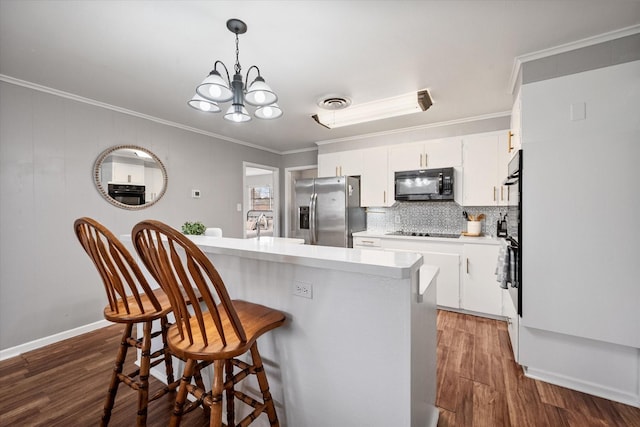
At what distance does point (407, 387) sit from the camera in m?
1.06

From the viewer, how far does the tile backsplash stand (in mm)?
3604

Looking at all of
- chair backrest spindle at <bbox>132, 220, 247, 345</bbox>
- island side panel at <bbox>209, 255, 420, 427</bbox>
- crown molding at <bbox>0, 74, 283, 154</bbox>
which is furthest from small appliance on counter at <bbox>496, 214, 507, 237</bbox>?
crown molding at <bbox>0, 74, 283, 154</bbox>

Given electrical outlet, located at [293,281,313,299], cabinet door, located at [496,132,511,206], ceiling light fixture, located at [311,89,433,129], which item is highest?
ceiling light fixture, located at [311,89,433,129]

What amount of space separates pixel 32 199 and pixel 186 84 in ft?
5.74

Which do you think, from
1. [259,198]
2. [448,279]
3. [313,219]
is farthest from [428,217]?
[259,198]

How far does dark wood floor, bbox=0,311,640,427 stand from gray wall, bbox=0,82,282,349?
1.23ft

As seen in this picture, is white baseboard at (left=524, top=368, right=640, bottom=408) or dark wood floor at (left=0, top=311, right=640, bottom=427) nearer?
dark wood floor at (left=0, top=311, right=640, bottom=427)

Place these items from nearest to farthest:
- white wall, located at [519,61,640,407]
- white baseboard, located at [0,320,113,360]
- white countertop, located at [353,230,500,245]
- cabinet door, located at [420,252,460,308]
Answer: white wall, located at [519,61,640,407] → white baseboard, located at [0,320,113,360] → white countertop, located at [353,230,500,245] → cabinet door, located at [420,252,460,308]

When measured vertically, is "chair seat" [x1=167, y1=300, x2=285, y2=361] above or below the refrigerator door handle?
below

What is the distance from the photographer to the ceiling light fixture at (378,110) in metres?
2.79

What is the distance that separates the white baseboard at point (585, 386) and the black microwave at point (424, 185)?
204cm

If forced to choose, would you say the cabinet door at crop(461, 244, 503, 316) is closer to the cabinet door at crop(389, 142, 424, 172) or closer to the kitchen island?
the cabinet door at crop(389, 142, 424, 172)

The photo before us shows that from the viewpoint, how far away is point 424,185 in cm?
368

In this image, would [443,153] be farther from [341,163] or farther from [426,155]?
[341,163]
